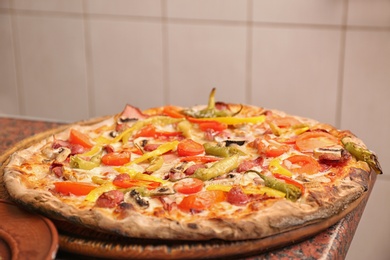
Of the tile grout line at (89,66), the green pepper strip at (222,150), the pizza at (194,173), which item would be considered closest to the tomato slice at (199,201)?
the pizza at (194,173)

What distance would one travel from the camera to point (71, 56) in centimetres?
418

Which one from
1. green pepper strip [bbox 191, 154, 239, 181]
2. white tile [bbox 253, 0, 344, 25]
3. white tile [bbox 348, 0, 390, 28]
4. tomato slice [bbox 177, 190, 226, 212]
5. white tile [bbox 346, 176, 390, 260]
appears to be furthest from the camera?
white tile [bbox 346, 176, 390, 260]

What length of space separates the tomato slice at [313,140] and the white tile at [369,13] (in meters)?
1.30

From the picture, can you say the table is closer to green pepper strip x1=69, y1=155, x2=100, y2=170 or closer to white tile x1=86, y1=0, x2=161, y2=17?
green pepper strip x1=69, y1=155, x2=100, y2=170

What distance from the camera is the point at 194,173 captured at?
1.95 meters

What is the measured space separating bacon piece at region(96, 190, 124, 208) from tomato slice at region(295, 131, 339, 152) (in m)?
0.75

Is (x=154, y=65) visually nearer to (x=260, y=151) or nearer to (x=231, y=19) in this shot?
(x=231, y=19)

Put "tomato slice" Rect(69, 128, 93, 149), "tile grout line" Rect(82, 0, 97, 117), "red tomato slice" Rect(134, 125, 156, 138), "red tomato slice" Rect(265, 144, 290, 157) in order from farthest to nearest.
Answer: "tile grout line" Rect(82, 0, 97, 117) → "red tomato slice" Rect(134, 125, 156, 138) → "tomato slice" Rect(69, 128, 93, 149) → "red tomato slice" Rect(265, 144, 290, 157)

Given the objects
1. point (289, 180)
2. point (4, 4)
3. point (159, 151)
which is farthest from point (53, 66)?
point (289, 180)

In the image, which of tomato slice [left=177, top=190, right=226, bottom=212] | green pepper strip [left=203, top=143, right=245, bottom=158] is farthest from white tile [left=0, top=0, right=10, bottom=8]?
tomato slice [left=177, top=190, right=226, bottom=212]

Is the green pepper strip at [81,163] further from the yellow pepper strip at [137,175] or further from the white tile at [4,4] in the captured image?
the white tile at [4,4]

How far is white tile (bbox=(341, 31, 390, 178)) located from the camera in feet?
11.1

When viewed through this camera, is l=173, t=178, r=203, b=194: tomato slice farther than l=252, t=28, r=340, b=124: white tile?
No

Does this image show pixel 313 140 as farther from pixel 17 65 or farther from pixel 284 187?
pixel 17 65
